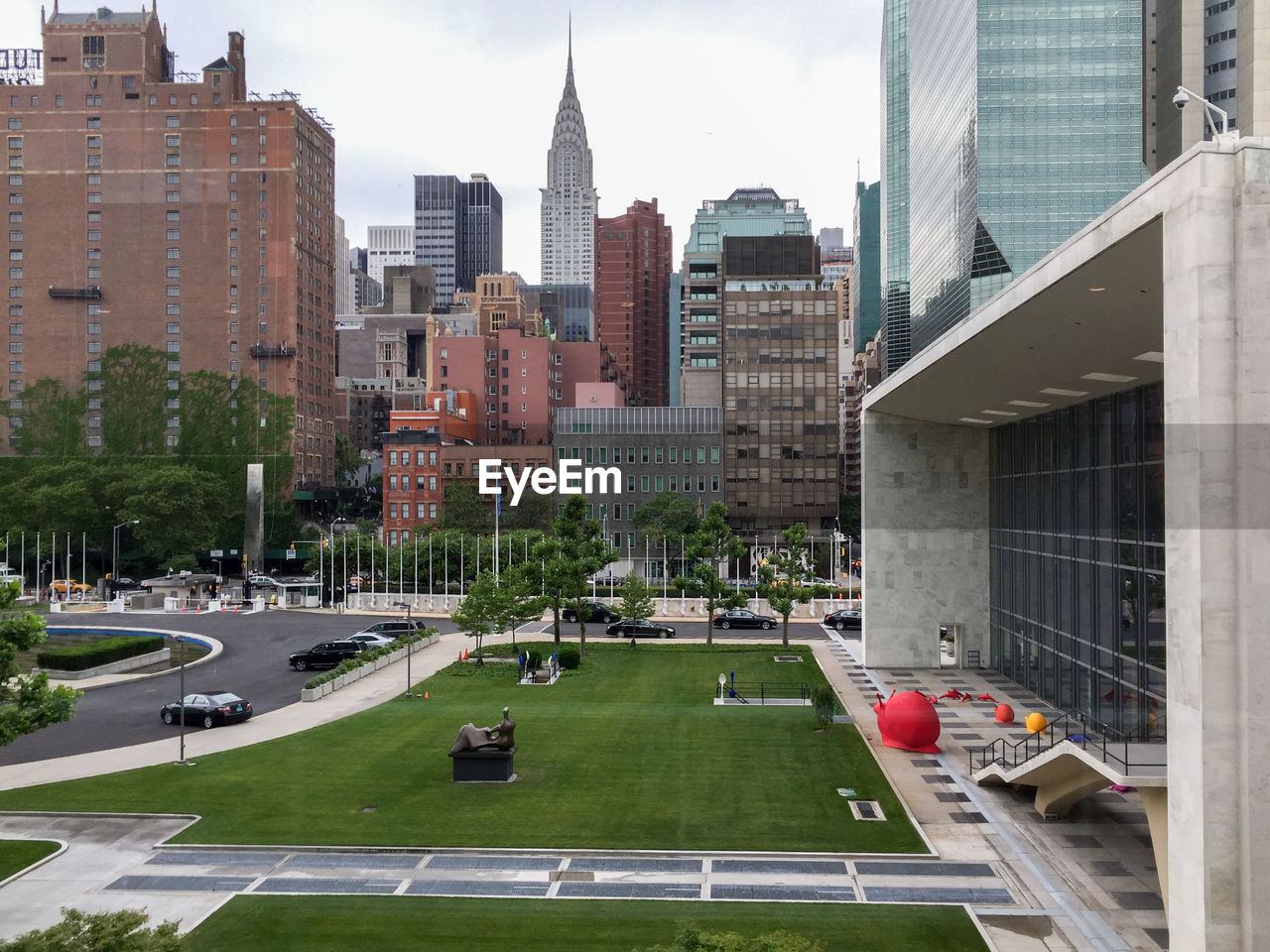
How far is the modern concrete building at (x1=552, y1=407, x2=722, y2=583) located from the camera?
112 metres

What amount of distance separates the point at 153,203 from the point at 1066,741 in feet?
439

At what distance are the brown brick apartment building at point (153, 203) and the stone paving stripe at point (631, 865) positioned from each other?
114m

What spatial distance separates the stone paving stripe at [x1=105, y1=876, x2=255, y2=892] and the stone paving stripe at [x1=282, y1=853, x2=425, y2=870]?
115 cm

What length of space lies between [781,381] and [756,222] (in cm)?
8050

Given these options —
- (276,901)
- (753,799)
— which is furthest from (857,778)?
(276,901)

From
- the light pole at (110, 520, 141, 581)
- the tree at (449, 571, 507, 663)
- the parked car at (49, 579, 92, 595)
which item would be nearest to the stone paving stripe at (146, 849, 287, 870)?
the tree at (449, 571, 507, 663)

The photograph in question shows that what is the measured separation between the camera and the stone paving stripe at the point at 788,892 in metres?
19.8

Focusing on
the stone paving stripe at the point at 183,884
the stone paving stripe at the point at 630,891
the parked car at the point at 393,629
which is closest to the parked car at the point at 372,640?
the parked car at the point at 393,629

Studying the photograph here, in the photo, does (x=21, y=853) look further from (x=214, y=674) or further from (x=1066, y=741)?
(x=214, y=674)

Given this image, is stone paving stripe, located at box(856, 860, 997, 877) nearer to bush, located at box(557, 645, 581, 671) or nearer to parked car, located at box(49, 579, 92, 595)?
bush, located at box(557, 645, 581, 671)

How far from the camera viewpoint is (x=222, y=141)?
127875 millimetres

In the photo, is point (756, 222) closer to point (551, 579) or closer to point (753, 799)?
point (551, 579)

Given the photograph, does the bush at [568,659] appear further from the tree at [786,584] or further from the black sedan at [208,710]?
the black sedan at [208,710]

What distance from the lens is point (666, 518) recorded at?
4063 inches
